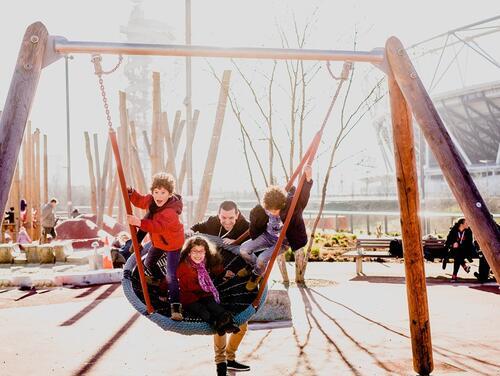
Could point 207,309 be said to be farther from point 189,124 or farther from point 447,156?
point 189,124

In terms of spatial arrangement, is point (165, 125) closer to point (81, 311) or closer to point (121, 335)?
point (81, 311)

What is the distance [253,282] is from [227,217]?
2.16 feet

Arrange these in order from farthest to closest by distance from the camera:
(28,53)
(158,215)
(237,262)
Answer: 1. (237,262)
2. (158,215)
3. (28,53)

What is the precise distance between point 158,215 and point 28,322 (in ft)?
13.3

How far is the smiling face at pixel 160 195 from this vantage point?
14.5 ft

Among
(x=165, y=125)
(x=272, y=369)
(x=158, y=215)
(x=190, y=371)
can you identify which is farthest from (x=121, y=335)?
(x=165, y=125)

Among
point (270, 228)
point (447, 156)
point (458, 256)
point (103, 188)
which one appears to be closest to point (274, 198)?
point (270, 228)

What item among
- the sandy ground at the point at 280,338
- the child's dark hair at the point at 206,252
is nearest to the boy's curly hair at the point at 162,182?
the child's dark hair at the point at 206,252

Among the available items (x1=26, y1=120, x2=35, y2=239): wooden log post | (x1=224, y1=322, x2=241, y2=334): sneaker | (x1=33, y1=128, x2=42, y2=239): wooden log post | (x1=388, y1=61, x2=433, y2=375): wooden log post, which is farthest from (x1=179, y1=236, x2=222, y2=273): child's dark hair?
(x1=33, y1=128, x2=42, y2=239): wooden log post

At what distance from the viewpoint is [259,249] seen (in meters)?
4.91

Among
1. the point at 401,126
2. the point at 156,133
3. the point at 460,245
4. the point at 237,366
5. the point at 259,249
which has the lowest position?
the point at 237,366

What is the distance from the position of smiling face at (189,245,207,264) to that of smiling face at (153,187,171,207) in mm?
430

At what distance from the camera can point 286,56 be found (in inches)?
182

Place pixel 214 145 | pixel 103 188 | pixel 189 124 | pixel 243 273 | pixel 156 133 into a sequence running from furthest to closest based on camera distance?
pixel 103 188
pixel 189 124
pixel 156 133
pixel 214 145
pixel 243 273
